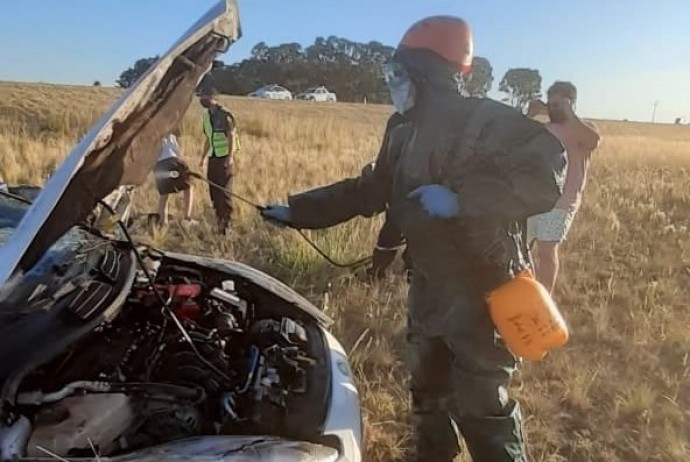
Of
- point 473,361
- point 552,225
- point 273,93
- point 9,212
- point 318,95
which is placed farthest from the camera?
point 318,95

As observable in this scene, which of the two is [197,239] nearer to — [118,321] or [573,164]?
[573,164]

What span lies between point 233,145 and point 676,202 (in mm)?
7086

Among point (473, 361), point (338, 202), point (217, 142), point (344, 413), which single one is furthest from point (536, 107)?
point (344, 413)

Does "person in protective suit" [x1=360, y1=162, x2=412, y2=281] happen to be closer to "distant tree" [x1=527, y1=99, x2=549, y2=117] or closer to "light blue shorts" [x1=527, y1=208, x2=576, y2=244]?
"light blue shorts" [x1=527, y1=208, x2=576, y2=244]

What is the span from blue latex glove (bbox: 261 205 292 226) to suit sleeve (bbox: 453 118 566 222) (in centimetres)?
104

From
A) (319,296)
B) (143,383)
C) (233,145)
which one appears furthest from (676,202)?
(143,383)

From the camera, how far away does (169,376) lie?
289 cm

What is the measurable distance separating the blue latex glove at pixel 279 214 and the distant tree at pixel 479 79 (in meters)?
0.98

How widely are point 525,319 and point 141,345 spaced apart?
142cm

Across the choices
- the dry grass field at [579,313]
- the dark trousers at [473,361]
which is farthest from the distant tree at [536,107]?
the dark trousers at [473,361]

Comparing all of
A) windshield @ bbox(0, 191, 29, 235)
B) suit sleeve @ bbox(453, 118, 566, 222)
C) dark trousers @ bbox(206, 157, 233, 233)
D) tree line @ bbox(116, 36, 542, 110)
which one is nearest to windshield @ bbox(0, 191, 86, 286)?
windshield @ bbox(0, 191, 29, 235)

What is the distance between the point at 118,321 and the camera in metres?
3.04

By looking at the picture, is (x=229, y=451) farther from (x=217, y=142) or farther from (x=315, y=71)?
(x=315, y=71)

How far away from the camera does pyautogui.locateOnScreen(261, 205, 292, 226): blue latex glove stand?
3.72m
